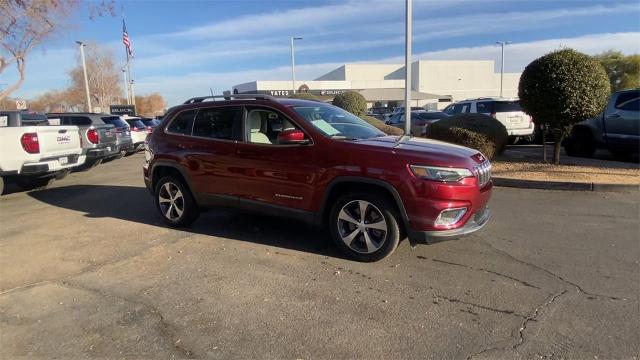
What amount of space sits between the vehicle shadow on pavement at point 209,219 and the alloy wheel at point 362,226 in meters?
0.32

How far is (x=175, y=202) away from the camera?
20.3 feet

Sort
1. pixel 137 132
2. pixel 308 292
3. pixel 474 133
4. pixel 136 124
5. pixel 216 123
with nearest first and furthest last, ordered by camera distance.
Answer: pixel 308 292 → pixel 216 123 → pixel 474 133 → pixel 137 132 → pixel 136 124

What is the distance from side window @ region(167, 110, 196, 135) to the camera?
610cm

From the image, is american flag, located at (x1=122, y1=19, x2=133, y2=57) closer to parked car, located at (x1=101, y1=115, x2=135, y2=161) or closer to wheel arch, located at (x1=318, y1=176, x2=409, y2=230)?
parked car, located at (x1=101, y1=115, x2=135, y2=161)

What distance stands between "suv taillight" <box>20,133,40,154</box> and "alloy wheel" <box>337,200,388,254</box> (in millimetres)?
6586

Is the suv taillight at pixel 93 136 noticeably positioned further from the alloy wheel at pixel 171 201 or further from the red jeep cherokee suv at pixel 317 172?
the alloy wheel at pixel 171 201

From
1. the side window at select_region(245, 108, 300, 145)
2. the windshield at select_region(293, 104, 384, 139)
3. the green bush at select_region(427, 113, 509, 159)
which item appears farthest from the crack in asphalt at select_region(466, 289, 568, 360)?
the green bush at select_region(427, 113, 509, 159)

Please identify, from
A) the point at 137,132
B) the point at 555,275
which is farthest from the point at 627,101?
the point at 137,132

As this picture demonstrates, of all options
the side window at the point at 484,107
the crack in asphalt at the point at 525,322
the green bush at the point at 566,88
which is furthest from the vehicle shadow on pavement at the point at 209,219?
the side window at the point at 484,107

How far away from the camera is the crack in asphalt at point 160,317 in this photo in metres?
3.17

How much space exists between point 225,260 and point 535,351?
3.10 meters

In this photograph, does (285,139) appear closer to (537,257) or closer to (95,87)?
(537,257)

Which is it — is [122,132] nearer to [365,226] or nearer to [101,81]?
[365,226]

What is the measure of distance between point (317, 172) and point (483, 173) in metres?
1.68
